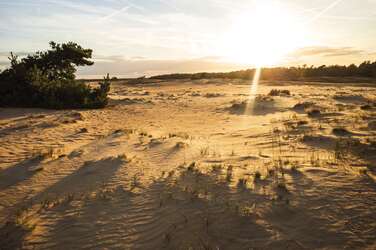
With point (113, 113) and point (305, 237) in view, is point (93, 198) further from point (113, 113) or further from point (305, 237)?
point (113, 113)

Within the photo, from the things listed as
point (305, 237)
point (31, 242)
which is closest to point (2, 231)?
point (31, 242)

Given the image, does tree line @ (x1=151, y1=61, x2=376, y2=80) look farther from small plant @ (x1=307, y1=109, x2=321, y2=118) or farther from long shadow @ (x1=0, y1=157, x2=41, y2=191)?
long shadow @ (x1=0, y1=157, x2=41, y2=191)

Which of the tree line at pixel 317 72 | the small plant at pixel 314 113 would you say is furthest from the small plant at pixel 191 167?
the tree line at pixel 317 72

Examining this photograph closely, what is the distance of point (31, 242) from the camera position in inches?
173

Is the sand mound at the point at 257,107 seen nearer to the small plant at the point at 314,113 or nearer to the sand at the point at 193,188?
the small plant at the point at 314,113

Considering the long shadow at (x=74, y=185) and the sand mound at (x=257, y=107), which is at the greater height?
the sand mound at (x=257, y=107)

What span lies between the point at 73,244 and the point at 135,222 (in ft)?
2.97

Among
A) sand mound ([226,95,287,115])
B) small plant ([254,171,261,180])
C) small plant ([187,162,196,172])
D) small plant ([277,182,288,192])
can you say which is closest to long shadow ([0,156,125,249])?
small plant ([187,162,196,172])

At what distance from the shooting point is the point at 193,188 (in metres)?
5.50

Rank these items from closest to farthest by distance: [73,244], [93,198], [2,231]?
1. [73,244]
2. [2,231]
3. [93,198]

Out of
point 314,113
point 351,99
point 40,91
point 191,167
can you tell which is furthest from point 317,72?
point 191,167

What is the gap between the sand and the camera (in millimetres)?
4203

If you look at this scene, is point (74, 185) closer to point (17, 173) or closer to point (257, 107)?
point (17, 173)

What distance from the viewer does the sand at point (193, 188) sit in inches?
165
